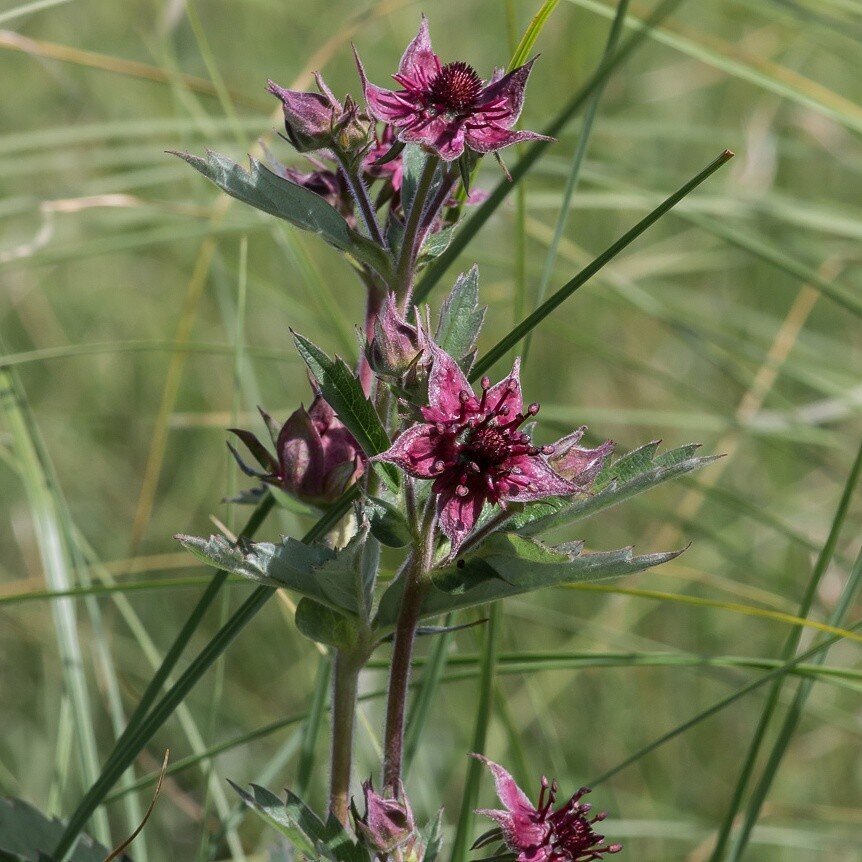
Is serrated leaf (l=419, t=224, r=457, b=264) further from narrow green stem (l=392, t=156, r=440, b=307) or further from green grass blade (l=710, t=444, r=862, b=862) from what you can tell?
green grass blade (l=710, t=444, r=862, b=862)

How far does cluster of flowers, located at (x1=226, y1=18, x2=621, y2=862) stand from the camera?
894 mm

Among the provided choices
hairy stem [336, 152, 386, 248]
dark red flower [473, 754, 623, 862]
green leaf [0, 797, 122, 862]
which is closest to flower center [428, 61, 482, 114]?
hairy stem [336, 152, 386, 248]

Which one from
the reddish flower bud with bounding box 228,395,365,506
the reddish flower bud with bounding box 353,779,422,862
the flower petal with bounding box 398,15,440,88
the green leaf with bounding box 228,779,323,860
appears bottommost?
the reddish flower bud with bounding box 353,779,422,862

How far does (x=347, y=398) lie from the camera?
37.0 inches

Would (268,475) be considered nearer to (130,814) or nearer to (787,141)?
(130,814)

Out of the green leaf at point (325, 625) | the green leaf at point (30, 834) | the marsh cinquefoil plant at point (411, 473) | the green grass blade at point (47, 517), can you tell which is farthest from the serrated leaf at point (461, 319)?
the green grass blade at point (47, 517)

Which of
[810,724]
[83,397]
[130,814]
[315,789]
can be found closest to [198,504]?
[83,397]

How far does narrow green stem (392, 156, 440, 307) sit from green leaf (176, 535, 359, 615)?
0.24 metres

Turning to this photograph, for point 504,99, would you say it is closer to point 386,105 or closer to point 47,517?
point 386,105

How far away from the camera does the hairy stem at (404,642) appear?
3.14 feet

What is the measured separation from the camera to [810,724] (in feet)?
8.00

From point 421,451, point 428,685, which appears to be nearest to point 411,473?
point 421,451

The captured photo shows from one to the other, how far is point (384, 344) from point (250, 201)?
7.4 inches

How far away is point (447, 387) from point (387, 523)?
12cm
